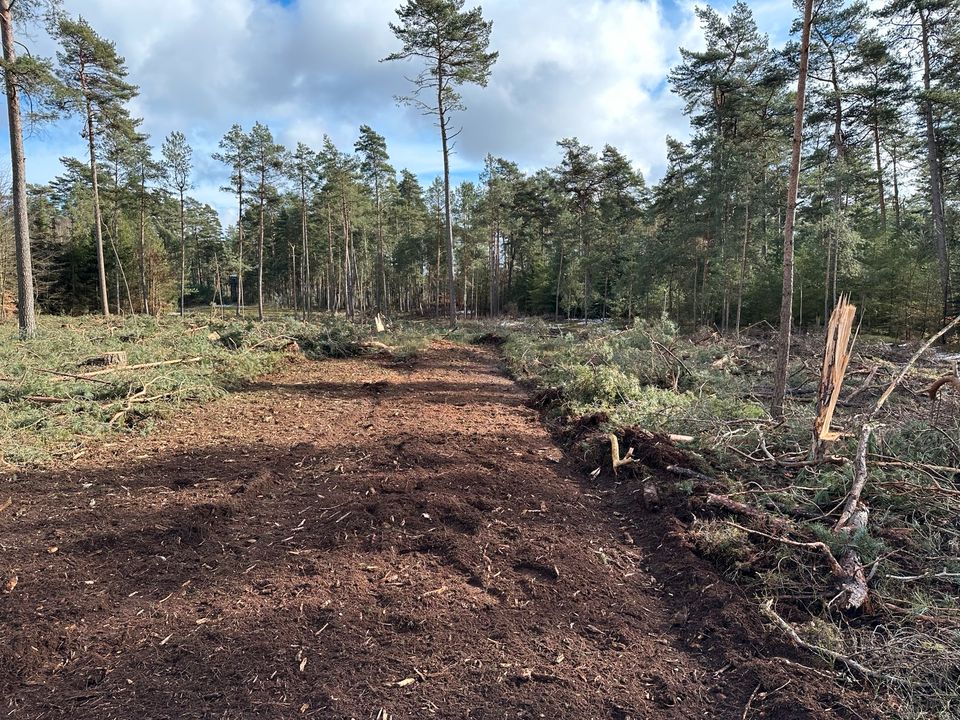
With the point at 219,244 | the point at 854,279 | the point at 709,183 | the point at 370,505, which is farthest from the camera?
the point at 219,244

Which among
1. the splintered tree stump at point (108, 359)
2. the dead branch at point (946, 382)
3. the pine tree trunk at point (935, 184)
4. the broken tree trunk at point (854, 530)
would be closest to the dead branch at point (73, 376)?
the splintered tree stump at point (108, 359)

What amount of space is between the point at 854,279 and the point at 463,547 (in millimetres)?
26318

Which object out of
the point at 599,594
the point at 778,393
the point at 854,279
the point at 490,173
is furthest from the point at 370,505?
the point at 490,173

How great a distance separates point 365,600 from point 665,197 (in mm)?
30080

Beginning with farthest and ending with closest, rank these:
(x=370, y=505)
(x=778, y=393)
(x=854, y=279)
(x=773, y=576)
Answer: (x=854, y=279) < (x=778, y=393) < (x=370, y=505) < (x=773, y=576)

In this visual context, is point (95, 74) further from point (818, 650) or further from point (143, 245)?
point (818, 650)

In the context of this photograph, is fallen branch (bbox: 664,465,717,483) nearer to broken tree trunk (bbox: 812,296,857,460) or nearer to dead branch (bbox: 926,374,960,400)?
broken tree trunk (bbox: 812,296,857,460)

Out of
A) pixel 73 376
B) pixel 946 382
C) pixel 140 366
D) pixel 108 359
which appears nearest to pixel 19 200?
pixel 108 359

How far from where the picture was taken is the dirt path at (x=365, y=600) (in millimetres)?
2273

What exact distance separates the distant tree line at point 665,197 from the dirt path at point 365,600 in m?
11.4

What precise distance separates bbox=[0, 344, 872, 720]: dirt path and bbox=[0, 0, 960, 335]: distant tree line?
450 inches

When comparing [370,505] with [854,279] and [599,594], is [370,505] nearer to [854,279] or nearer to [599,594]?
[599,594]

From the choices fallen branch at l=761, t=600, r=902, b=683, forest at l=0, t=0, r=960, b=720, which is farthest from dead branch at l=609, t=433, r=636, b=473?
fallen branch at l=761, t=600, r=902, b=683

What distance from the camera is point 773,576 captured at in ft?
10.2
